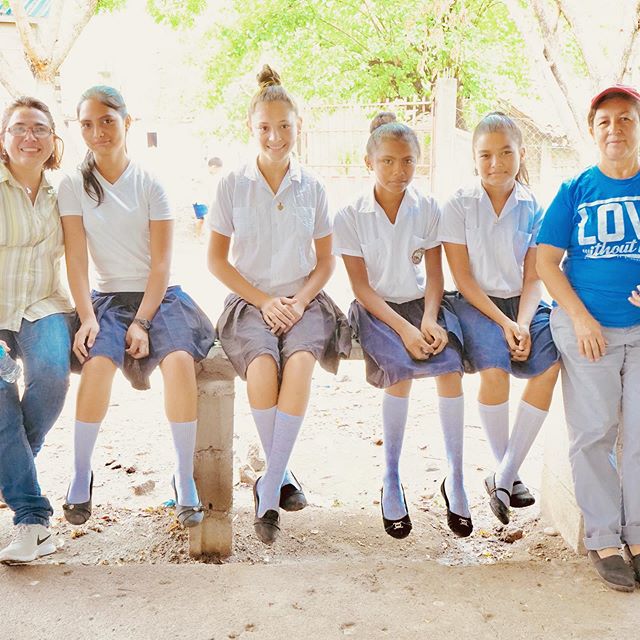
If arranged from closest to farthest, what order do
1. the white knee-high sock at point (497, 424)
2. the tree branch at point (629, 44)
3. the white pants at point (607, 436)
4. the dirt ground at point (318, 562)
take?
the dirt ground at point (318, 562) → the white pants at point (607, 436) → the white knee-high sock at point (497, 424) → the tree branch at point (629, 44)

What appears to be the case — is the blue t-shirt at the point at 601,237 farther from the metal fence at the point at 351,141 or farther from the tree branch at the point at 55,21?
the metal fence at the point at 351,141

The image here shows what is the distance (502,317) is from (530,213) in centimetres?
48

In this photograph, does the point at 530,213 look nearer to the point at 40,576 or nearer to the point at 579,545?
the point at 579,545

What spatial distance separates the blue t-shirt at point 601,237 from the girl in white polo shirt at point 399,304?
0.49m

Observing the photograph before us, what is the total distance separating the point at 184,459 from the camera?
8.91 ft

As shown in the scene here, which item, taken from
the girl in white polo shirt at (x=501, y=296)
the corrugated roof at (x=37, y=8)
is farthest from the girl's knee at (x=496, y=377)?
the corrugated roof at (x=37, y=8)

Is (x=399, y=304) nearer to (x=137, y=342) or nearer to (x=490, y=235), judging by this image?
(x=490, y=235)

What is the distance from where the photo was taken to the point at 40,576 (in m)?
2.57

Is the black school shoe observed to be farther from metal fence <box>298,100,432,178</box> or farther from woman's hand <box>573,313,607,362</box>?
metal fence <box>298,100,432,178</box>

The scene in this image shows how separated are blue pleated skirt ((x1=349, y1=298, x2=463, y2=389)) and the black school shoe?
0.81 meters

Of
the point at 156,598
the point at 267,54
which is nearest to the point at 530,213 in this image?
the point at 156,598

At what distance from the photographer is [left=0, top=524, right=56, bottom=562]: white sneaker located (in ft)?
8.52

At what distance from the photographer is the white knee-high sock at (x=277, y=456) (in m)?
2.62

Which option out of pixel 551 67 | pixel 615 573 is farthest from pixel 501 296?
pixel 551 67
